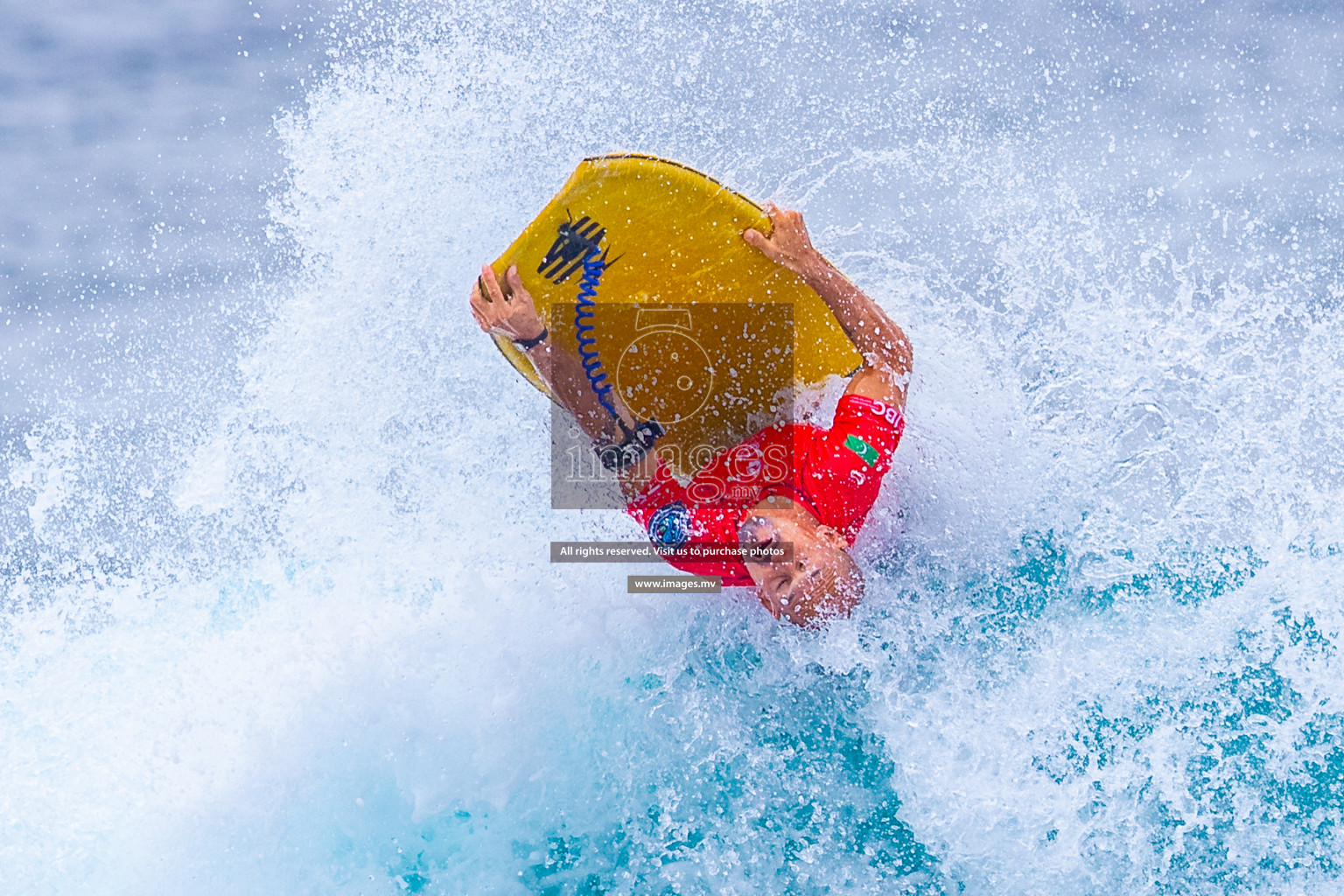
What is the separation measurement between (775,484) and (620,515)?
2.52ft

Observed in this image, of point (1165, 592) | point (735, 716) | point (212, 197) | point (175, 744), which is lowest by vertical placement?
point (175, 744)

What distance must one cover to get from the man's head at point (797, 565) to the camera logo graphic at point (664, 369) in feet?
1.37

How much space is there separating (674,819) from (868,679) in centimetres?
71

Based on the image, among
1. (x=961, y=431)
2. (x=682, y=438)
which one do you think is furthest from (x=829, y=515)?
(x=961, y=431)

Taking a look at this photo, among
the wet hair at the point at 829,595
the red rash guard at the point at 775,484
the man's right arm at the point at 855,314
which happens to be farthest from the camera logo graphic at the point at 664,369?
the wet hair at the point at 829,595

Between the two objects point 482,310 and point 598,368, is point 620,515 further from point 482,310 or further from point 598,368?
point 482,310

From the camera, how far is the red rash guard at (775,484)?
2.53m

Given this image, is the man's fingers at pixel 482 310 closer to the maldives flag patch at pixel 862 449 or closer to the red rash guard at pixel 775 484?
the red rash guard at pixel 775 484

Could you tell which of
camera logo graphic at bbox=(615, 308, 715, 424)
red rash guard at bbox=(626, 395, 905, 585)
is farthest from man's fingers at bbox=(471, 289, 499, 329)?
red rash guard at bbox=(626, 395, 905, 585)

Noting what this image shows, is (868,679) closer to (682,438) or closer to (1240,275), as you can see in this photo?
(682,438)

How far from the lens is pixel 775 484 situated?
276cm

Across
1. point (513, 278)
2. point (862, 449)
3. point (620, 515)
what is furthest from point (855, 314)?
point (620, 515)

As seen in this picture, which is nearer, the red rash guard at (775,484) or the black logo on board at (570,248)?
the red rash guard at (775,484)

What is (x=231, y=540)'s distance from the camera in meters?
3.76
